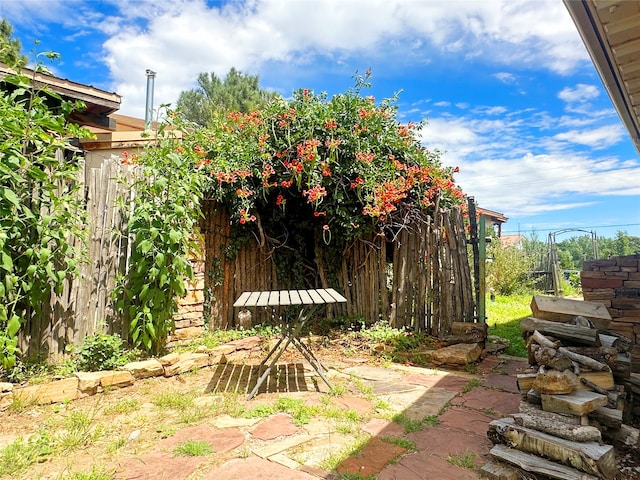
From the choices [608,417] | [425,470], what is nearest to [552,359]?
[608,417]

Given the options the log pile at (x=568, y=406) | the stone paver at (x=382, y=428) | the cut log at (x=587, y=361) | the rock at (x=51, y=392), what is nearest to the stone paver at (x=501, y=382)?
the log pile at (x=568, y=406)

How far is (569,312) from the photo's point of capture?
2715mm

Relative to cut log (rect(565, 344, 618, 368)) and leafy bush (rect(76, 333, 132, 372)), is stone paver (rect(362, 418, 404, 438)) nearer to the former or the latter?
cut log (rect(565, 344, 618, 368))

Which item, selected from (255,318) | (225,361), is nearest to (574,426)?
(225,361)

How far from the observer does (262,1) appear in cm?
443

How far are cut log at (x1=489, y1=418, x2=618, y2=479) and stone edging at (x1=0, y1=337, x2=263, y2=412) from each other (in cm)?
279

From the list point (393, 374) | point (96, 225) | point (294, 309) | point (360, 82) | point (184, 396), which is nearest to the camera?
point (184, 396)

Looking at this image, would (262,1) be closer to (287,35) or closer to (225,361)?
(287,35)

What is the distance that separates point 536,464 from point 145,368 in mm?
Result: 3012

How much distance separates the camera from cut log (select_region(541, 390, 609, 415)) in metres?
1.99

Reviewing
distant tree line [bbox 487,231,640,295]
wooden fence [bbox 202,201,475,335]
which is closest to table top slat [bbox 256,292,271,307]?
wooden fence [bbox 202,201,475,335]

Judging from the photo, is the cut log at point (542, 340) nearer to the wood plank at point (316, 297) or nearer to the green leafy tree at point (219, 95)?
the wood plank at point (316, 297)

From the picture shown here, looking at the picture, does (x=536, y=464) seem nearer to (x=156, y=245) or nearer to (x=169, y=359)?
(x=169, y=359)

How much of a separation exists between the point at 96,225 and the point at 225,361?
193cm
